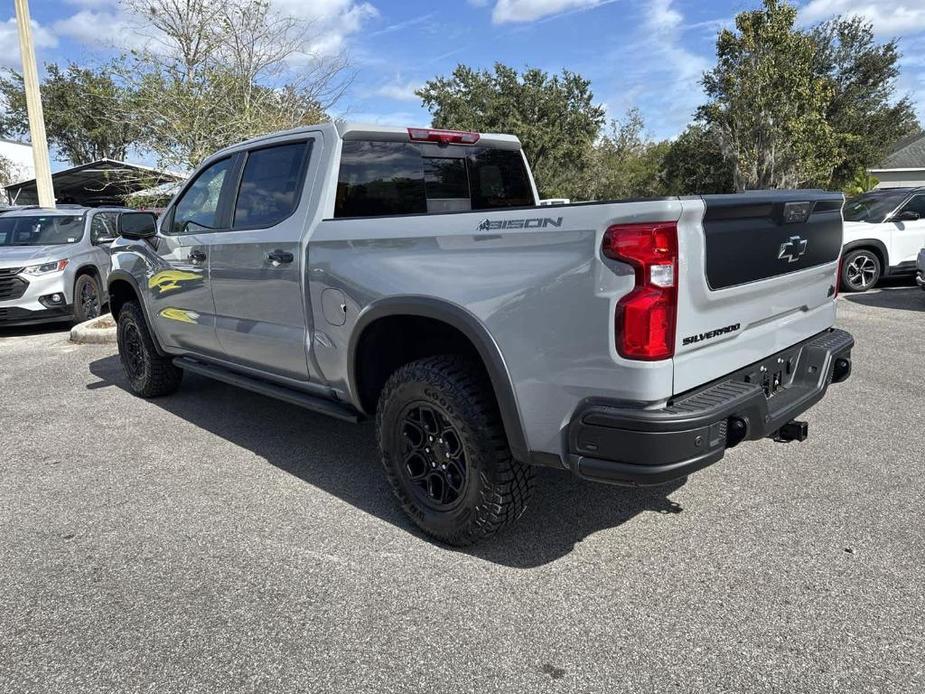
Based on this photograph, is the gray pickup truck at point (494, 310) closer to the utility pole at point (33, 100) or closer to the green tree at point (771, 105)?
the utility pole at point (33, 100)

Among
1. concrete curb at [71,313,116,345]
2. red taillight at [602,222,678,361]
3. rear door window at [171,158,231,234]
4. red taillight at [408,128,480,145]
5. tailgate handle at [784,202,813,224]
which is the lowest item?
concrete curb at [71,313,116,345]

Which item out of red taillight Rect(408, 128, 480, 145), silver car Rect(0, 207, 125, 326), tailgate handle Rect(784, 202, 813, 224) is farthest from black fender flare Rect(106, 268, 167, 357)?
tailgate handle Rect(784, 202, 813, 224)

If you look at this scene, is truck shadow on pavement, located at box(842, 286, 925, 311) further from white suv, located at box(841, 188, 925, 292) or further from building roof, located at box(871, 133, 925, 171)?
building roof, located at box(871, 133, 925, 171)

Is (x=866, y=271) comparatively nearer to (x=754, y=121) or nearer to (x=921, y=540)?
(x=921, y=540)

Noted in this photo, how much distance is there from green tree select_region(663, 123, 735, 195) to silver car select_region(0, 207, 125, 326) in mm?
27517

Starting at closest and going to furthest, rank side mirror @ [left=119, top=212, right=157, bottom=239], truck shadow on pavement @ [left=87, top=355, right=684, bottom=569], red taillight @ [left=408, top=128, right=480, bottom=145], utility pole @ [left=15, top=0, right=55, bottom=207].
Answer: truck shadow on pavement @ [left=87, top=355, right=684, bottom=569] → red taillight @ [left=408, top=128, right=480, bottom=145] → side mirror @ [left=119, top=212, right=157, bottom=239] → utility pole @ [left=15, top=0, right=55, bottom=207]

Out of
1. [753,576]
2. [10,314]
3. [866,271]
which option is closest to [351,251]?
[753,576]

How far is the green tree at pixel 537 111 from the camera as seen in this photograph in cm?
3740

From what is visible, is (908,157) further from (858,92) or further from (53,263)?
(53,263)

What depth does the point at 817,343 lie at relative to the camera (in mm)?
3264

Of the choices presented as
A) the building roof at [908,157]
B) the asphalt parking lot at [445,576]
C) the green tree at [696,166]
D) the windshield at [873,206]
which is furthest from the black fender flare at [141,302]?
the building roof at [908,157]

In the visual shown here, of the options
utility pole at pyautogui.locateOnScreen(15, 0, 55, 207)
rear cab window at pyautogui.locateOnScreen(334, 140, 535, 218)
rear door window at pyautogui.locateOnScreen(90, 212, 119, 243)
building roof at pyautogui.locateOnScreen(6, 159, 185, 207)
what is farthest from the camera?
building roof at pyautogui.locateOnScreen(6, 159, 185, 207)

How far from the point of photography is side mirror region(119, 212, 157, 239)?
4.95m

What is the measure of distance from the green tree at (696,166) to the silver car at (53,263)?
27517 mm
